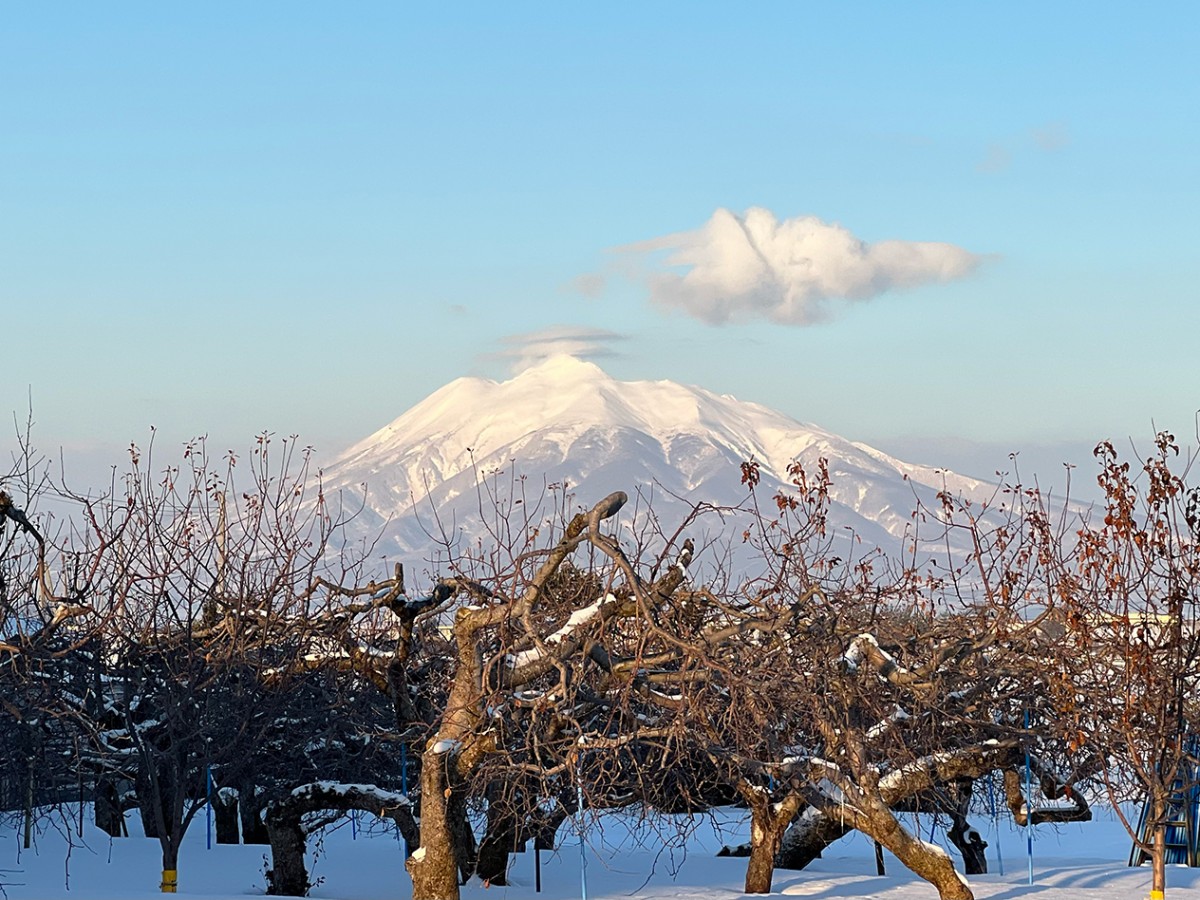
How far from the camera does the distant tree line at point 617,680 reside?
542 inches

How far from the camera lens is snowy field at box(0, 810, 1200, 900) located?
18.4m

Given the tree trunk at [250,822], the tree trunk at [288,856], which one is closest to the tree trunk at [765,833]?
the tree trunk at [288,856]

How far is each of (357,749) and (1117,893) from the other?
1011 cm

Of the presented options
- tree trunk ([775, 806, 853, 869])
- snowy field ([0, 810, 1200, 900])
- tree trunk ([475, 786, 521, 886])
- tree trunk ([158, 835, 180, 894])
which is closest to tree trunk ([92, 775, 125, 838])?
snowy field ([0, 810, 1200, 900])

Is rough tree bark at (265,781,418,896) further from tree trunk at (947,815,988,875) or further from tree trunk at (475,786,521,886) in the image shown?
tree trunk at (947,815,988,875)

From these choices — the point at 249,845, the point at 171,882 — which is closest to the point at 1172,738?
the point at 171,882

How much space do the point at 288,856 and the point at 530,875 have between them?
15.9ft

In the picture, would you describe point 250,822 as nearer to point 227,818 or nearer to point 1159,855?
point 227,818

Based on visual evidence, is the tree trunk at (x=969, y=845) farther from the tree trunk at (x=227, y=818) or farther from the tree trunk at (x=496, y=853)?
the tree trunk at (x=227, y=818)

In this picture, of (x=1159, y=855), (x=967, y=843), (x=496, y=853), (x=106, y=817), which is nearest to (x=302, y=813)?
(x=496, y=853)

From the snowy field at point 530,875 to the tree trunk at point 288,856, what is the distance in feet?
1.58

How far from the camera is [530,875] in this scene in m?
21.9

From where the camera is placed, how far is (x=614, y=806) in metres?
20.0

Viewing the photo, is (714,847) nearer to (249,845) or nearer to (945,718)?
(249,845)
